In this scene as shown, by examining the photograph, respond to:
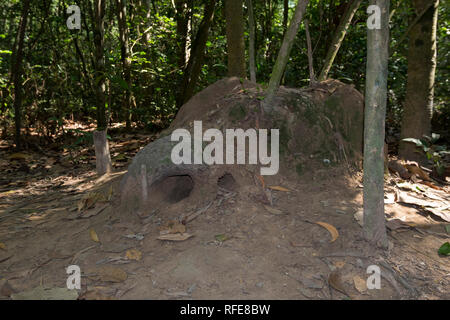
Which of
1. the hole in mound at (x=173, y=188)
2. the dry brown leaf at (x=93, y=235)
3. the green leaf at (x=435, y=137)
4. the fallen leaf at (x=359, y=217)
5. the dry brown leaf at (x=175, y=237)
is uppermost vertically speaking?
the green leaf at (x=435, y=137)

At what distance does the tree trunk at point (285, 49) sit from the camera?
371 cm

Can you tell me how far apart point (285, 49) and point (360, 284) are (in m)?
2.55

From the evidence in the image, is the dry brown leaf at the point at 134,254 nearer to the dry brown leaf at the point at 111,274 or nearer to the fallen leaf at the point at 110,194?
the dry brown leaf at the point at 111,274

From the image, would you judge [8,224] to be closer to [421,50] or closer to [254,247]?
[254,247]

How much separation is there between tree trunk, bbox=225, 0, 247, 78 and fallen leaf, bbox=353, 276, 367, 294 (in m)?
3.78

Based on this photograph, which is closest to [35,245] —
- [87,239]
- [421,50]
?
[87,239]

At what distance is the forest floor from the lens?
8.91 feet

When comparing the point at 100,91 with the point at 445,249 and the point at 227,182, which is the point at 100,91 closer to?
the point at 227,182

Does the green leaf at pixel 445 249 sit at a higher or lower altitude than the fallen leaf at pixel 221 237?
lower

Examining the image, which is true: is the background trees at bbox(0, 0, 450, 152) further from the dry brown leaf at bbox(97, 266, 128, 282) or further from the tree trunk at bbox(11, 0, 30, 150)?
the dry brown leaf at bbox(97, 266, 128, 282)

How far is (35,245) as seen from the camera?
Result: 363 cm

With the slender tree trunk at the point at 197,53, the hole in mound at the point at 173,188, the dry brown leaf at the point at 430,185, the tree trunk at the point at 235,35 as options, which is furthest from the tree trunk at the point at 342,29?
the slender tree trunk at the point at 197,53

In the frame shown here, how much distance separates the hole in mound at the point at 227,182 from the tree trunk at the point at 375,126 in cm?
152

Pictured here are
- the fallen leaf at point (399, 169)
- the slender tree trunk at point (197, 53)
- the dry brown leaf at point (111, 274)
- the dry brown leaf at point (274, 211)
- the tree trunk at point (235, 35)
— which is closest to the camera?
the dry brown leaf at point (111, 274)
